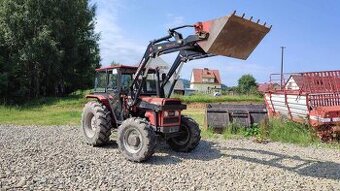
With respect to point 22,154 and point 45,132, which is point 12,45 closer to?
point 45,132

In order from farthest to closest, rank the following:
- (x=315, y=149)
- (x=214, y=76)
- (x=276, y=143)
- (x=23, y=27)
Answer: (x=214, y=76) → (x=23, y=27) → (x=276, y=143) → (x=315, y=149)

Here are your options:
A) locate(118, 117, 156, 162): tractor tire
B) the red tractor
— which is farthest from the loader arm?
locate(118, 117, 156, 162): tractor tire

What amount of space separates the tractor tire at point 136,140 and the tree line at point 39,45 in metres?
23.8

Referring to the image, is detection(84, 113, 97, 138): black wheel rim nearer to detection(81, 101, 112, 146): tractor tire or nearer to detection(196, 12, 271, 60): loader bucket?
detection(81, 101, 112, 146): tractor tire

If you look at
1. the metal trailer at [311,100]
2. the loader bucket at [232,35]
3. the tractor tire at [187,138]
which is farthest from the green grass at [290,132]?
the loader bucket at [232,35]

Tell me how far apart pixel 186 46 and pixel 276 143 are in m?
5.58

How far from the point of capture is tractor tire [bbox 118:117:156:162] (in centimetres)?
944

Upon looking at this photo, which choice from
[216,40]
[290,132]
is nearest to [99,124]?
[216,40]

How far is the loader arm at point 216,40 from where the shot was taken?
851cm

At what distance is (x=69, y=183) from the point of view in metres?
7.42

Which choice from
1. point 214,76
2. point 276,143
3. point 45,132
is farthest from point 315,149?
point 214,76

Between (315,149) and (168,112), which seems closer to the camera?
(168,112)

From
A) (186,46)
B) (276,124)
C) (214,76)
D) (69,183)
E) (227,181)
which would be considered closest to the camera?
(69,183)

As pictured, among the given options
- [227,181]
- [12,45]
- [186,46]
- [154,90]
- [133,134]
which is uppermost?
[12,45]
